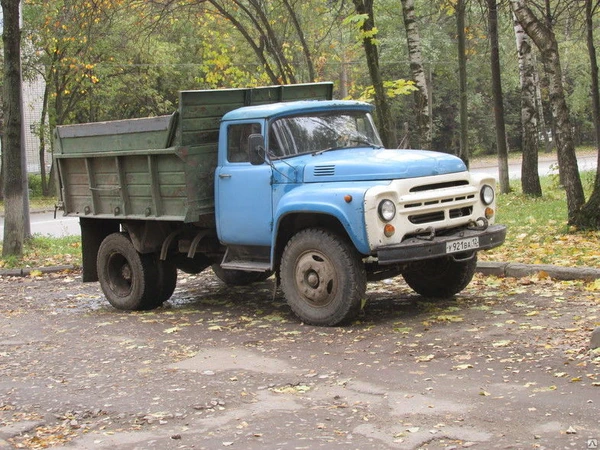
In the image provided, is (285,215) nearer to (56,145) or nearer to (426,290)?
A: (426,290)

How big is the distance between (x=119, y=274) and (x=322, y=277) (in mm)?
3487

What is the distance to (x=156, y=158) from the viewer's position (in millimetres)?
10180

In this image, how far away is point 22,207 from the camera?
1565 centimetres

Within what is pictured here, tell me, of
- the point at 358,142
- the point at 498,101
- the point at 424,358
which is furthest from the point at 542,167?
the point at 424,358

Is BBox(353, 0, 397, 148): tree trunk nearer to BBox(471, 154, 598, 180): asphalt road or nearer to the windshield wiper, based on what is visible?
the windshield wiper

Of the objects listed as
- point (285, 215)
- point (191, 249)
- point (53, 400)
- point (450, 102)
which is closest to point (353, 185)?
point (285, 215)

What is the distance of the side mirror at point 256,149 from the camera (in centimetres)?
933

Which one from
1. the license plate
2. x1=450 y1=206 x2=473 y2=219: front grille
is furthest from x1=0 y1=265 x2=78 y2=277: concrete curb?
the license plate

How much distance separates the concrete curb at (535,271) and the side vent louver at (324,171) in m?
3.07

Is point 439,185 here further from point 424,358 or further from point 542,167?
point 542,167

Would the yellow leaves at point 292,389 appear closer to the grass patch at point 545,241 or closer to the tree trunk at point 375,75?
the grass patch at point 545,241

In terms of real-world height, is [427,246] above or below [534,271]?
above

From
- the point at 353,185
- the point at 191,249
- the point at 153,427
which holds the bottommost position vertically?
the point at 153,427

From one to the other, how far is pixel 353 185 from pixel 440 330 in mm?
1552
